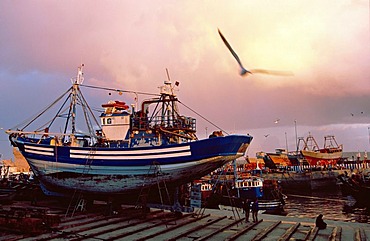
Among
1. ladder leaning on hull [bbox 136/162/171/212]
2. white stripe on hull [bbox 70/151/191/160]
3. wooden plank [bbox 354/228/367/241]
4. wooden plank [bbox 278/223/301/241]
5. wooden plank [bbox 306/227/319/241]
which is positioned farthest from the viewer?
ladder leaning on hull [bbox 136/162/171/212]

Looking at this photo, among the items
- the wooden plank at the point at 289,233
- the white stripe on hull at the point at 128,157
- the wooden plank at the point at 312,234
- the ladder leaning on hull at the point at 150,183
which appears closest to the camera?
the wooden plank at the point at 289,233

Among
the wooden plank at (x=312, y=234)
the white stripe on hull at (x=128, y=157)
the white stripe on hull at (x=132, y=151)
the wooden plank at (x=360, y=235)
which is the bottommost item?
the wooden plank at (x=360, y=235)

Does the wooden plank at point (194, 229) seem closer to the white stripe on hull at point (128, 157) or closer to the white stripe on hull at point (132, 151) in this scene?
the white stripe on hull at point (128, 157)

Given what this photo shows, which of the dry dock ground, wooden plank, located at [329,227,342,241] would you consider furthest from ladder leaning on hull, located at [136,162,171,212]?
wooden plank, located at [329,227,342,241]

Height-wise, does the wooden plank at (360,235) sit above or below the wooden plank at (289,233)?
below

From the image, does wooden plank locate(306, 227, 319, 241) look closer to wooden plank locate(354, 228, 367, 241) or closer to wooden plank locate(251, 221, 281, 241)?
wooden plank locate(354, 228, 367, 241)

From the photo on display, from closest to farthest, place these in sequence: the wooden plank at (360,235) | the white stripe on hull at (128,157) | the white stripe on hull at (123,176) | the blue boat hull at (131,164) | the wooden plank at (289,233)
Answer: the wooden plank at (289,233), the wooden plank at (360,235), the blue boat hull at (131,164), the white stripe on hull at (128,157), the white stripe on hull at (123,176)

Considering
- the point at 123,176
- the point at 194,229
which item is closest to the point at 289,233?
the point at 194,229

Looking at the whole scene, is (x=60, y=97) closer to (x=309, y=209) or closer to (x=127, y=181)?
(x=127, y=181)

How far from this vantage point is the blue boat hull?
15.4 m

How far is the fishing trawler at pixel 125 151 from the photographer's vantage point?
1557 cm

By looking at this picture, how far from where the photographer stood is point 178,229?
13.1m

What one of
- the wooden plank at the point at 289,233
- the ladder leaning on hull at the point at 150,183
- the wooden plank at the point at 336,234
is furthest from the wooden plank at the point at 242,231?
the ladder leaning on hull at the point at 150,183

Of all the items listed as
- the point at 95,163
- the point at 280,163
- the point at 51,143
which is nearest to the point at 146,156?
the point at 95,163
